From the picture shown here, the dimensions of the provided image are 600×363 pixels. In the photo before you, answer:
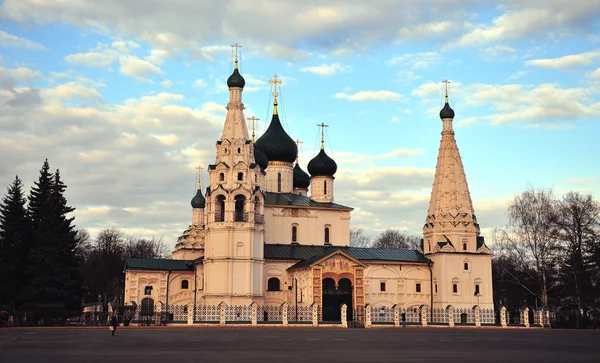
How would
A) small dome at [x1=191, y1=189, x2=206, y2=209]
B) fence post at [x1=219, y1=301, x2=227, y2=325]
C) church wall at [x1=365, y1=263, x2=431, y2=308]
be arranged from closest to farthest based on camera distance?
fence post at [x1=219, y1=301, x2=227, y2=325] < church wall at [x1=365, y1=263, x2=431, y2=308] < small dome at [x1=191, y1=189, x2=206, y2=209]

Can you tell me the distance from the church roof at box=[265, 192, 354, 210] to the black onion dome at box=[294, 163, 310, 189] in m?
5.30

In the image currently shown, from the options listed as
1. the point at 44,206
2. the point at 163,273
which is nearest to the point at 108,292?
the point at 163,273

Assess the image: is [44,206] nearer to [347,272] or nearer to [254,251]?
[254,251]

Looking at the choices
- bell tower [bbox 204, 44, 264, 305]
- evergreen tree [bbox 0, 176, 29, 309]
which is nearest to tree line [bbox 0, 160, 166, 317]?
evergreen tree [bbox 0, 176, 29, 309]

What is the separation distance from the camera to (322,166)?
209ft

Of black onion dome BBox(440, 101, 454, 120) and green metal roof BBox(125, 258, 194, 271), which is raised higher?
black onion dome BBox(440, 101, 454, 120)

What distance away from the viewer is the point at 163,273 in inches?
2474

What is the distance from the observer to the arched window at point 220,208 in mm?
54750

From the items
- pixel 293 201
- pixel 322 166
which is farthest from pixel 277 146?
pixel 293 201

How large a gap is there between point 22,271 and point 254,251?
1614 cm

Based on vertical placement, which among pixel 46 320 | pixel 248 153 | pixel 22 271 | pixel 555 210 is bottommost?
pixel 46 320

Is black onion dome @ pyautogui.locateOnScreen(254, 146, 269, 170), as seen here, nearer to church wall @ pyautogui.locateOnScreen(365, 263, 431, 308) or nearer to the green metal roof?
the green metal roof

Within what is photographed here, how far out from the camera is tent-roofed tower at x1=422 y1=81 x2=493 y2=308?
5791cm

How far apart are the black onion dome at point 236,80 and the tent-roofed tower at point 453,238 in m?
17.6
